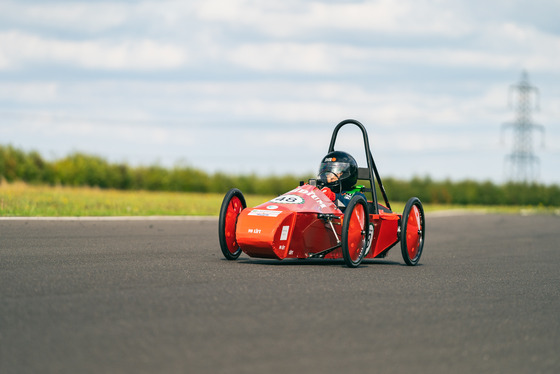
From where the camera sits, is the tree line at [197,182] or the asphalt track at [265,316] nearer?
the asphalt track at [265,316]

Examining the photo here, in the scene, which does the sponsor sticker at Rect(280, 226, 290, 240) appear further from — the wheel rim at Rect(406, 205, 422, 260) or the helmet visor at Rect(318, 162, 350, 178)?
the wheel rim at Rect(406, 205, 422, 260)

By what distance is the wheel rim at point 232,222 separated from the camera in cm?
1140

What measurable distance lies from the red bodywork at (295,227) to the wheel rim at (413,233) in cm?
53

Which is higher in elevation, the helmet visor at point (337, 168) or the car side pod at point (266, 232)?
the helmet visor at point (337, 168)

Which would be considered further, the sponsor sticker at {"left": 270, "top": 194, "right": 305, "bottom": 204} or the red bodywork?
the sponsor sticker at {"left": 270, "top": 194, "right": 305, "bottom": 204}

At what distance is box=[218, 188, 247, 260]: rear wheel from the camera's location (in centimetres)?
1120

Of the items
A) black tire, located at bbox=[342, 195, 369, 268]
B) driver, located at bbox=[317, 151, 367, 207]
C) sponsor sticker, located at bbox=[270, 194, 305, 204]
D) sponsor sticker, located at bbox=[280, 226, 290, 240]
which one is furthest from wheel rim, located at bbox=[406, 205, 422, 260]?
sponsor sticker, located at bbox=[280, 226, 290, 240]

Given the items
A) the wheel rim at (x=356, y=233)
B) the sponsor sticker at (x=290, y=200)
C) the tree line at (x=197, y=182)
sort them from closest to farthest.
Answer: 1. the wheel rim at (x=356, y=233)
2. the sponsor sticker at (x=290, y=200)
3. the tree line at (x=197, y=182)

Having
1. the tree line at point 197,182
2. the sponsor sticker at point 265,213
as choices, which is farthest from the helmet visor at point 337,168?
the tree line at point 197,182

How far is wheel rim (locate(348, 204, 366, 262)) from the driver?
87cm

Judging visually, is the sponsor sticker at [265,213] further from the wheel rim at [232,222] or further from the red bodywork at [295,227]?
the wheel rim at [232,222]

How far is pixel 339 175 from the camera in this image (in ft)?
40.1

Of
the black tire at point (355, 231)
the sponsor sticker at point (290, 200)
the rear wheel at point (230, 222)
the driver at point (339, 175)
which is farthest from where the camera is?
the driver at point (339, 175)

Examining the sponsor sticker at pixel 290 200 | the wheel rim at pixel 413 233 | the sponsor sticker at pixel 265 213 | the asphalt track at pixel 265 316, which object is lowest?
the asphalt track at pixel 265 316
